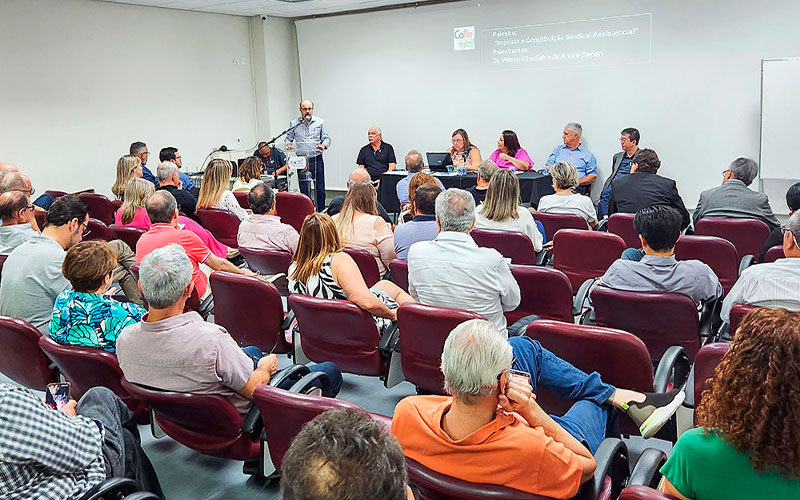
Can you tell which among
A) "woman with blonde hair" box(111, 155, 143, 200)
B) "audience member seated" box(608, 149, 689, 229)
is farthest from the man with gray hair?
"woman with blonde hair" box(111, 155, 143, 200)

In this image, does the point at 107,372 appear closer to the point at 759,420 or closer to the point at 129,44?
the point at 759,420

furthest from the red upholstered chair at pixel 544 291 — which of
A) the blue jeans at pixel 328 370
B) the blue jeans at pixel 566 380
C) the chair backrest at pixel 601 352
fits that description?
the blue jeans at pixel 328 370

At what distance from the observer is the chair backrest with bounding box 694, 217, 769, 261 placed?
516 centimetres

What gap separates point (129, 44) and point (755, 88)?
8253 millimetres

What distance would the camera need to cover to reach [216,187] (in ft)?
21.6

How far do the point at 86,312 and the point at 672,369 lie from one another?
2588mm

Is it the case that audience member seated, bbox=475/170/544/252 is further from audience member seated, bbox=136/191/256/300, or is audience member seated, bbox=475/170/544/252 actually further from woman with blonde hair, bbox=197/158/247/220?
woman with blonde hair, bbox=197/158/247/220

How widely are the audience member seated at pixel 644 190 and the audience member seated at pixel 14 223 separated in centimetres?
470

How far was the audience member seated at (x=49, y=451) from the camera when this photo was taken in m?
1.93

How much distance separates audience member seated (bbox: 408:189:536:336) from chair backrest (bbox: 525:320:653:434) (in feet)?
1.91

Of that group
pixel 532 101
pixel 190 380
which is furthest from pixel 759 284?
pixel 532 101

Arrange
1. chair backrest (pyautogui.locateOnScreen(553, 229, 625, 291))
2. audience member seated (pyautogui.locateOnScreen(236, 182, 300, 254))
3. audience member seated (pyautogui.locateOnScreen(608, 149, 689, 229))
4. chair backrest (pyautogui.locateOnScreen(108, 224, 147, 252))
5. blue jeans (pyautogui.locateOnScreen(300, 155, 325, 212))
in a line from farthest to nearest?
blue jeans (pyautogui.locateOnScreen(300, 155, 325, 212)) → audience member seated (pyautogui.locateOnScreen(608, 149, 689, 229)) → chair backrest (pyautogui.locateOnScreen(108, 224, 147, 252)) → audience member seated (pyautogui.locateOnScreen(236, 182, 300, 254)) → chair backrest (pyautogui.locateOnScreen(553, 229, 625, 291))

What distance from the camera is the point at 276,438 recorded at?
2533 mm

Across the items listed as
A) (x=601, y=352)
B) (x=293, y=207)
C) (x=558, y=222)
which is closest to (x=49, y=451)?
(x=601, y=352)
